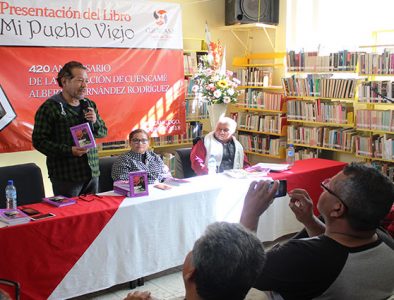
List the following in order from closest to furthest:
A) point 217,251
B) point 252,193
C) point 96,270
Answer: point 217,251
point 252,193
point 96,270

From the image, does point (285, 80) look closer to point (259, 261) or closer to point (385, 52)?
point (385, 52)

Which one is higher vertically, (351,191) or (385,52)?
(385,52)

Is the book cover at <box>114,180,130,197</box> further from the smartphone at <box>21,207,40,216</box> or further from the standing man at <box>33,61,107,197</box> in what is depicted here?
the smartphone at <box>21,207,40,216</box>

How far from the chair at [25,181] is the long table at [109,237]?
49cm

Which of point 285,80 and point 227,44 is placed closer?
point 285,80

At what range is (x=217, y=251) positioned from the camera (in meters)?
1.29

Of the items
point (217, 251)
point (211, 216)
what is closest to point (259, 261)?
point (217, 251)

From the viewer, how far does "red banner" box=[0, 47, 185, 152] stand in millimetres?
4668

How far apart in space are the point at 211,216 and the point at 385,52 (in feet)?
8.84

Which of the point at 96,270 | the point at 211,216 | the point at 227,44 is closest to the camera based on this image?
the point at 96,270

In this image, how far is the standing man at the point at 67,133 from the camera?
345 cm

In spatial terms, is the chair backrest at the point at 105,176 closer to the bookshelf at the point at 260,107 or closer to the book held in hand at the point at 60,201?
the book held in hand at the point at 60,201

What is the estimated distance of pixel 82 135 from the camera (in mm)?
3398

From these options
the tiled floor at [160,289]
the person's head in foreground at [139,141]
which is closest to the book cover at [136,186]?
the person's head in foreground at [139,141]
